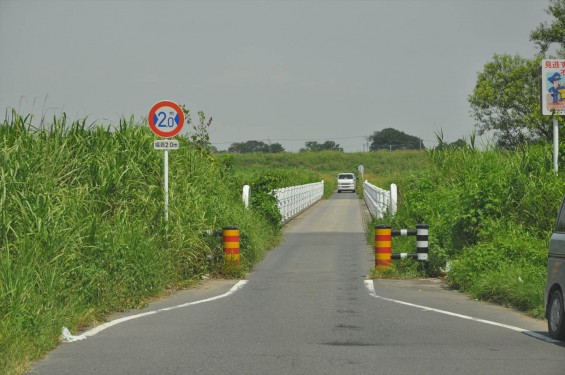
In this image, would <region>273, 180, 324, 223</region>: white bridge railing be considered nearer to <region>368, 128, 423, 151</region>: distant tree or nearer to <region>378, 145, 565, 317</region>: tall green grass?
<region>378, 145, 565, 317</region>: tall green grass

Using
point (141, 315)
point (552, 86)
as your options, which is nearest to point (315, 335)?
point (141, 315)

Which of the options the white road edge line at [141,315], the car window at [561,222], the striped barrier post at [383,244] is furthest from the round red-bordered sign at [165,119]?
the car window at [561,222]

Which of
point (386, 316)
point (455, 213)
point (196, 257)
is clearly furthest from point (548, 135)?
point (386, 316)

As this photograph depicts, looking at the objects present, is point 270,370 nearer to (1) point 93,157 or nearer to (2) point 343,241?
(1) point 93,157

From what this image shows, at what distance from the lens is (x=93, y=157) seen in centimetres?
1664

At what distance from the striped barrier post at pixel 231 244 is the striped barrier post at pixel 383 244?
2.71 m

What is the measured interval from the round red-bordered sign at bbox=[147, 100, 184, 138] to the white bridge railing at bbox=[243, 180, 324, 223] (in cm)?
733

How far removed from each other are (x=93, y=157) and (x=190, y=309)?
5.03 meters

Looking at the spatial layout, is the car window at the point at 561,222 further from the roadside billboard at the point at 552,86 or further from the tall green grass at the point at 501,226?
the roadside billboard at the point at 552,86

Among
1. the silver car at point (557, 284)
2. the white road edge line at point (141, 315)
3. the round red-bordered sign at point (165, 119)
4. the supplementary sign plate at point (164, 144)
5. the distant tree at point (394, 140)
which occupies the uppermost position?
the distant tree at point (394, 140)

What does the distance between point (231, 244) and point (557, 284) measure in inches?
334

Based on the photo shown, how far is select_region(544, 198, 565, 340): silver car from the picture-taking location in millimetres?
9664

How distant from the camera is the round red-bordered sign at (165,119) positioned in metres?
17.4

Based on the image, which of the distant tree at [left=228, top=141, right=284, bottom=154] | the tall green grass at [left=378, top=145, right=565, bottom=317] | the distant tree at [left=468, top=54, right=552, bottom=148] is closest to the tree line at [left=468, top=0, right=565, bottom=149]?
the distant tree at [left=468, top=54, right=552, bottom=148]
